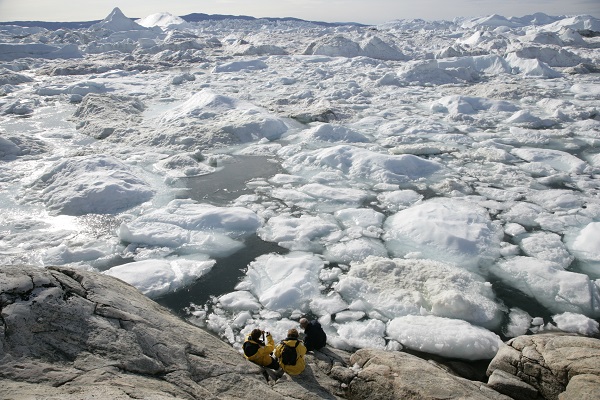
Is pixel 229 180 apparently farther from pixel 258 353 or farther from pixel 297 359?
pixel 297 359

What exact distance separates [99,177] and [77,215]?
118cm

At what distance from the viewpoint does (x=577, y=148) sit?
1094 centimetres

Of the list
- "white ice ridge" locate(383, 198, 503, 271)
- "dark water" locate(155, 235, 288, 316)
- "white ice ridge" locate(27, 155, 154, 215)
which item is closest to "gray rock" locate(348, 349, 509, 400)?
"dark water" locate(155, 235, 288, 316)

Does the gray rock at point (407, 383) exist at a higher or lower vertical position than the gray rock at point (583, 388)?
lower

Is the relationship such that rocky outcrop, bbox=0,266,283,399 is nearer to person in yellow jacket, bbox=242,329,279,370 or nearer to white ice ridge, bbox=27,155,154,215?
person in yellow jacket, bbox=242,329,279,370

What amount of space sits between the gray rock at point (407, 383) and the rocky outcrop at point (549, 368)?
1.00 ft

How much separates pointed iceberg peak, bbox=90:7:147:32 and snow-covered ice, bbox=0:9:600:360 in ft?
140

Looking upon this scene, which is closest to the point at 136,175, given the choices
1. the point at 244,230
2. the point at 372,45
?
the point at 244,230

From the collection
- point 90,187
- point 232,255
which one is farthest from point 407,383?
point 90,187

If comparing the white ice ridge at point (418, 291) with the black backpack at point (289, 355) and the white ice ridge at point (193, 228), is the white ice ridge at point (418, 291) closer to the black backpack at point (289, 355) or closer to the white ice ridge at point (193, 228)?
the black backpack at point (289, 355)

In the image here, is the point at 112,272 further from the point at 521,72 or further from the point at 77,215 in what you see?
the point at 521,72

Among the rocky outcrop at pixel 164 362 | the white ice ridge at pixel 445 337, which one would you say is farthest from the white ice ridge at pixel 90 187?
the white ice ridge at pixel 445 337

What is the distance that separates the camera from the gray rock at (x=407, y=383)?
337cm

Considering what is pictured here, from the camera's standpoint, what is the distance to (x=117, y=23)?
5466 cm
